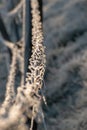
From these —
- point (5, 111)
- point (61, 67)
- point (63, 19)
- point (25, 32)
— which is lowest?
point (5, 111)

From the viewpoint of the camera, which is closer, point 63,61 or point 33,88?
point 33,88

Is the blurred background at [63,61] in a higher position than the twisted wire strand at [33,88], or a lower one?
higher

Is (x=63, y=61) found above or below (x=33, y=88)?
above

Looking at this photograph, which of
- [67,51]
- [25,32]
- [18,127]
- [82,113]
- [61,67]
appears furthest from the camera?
[67,51]

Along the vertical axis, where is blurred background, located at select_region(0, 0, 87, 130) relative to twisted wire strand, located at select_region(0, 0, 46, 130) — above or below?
above

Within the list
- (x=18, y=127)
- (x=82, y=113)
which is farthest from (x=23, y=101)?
(x=82, y=113)

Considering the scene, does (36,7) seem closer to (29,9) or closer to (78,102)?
(29,9)

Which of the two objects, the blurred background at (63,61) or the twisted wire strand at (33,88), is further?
the blurred background at (63,61)

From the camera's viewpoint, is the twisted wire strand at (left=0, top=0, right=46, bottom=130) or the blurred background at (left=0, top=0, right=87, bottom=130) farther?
the blurred background at (left=0, top=0, right=87, bottom=130)
